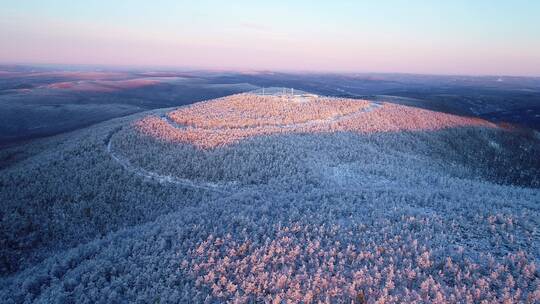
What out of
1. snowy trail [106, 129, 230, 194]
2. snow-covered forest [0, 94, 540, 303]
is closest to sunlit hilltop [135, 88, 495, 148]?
snow-covered forest [0, 94, 540, 303]

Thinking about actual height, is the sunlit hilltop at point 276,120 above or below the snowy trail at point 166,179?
above

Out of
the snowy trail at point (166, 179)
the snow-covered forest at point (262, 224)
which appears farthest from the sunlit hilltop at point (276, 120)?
the snowy trail at point (166, 179)

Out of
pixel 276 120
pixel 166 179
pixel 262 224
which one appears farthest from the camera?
pixel 276 120

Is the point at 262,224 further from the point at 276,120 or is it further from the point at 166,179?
the point at 276,120

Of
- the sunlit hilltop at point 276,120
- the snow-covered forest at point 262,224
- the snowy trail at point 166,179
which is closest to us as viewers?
the snow-covered forest at point 262,224

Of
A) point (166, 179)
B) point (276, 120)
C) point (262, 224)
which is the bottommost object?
point (166, 179)

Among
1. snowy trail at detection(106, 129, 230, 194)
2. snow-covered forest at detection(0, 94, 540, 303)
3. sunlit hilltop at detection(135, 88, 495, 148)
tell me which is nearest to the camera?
snow-covered forest at detection(0, 94, 540, 303)

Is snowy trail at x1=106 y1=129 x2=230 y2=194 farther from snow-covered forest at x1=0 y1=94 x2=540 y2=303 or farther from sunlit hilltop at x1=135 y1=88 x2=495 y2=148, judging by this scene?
sunlit hilltop at x1=135 y1=88 x2=495 y2=148

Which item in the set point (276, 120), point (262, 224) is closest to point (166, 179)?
point (262, 224)

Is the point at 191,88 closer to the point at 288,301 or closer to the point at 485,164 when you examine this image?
the point at 485,164

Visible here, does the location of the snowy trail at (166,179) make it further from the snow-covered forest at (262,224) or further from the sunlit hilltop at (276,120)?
the sunlit hilltop at (276,120)

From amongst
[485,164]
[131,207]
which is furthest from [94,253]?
[485,164]
